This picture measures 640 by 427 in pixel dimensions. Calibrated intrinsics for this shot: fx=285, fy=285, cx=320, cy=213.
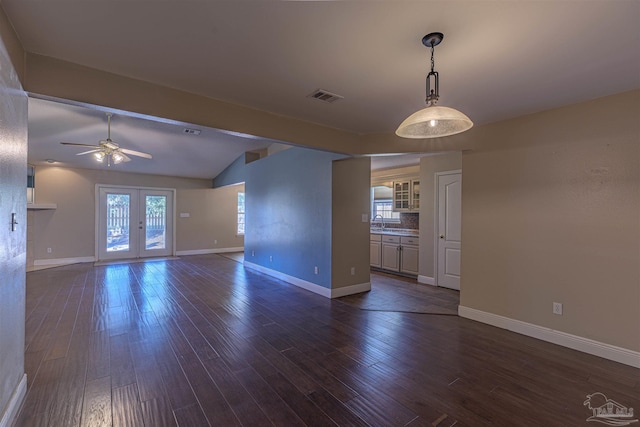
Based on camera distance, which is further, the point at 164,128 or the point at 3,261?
the point at 164,128

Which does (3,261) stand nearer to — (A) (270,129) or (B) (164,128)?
(A) (270,129)

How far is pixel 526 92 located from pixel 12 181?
402cm

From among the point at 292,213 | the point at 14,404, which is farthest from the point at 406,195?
the point at 14,404

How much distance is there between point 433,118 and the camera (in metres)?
1.70

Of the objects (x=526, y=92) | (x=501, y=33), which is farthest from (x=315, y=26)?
(x=526, y=92)

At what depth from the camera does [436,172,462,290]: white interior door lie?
492 centimetres

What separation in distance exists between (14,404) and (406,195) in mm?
6471

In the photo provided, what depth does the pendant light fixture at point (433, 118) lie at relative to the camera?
170 centimetres

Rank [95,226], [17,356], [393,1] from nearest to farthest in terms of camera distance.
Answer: [393,1], [17,356], [95,226]

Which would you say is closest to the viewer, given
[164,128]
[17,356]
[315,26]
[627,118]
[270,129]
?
[315,26]

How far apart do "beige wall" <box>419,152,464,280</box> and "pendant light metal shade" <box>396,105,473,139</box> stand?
330 cm

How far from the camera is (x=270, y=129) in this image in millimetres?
3260

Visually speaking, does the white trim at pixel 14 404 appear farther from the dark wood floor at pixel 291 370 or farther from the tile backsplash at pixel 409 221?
the tile backsplash at pixel 409 221

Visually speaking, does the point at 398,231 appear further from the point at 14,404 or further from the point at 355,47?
the point at 14,404
